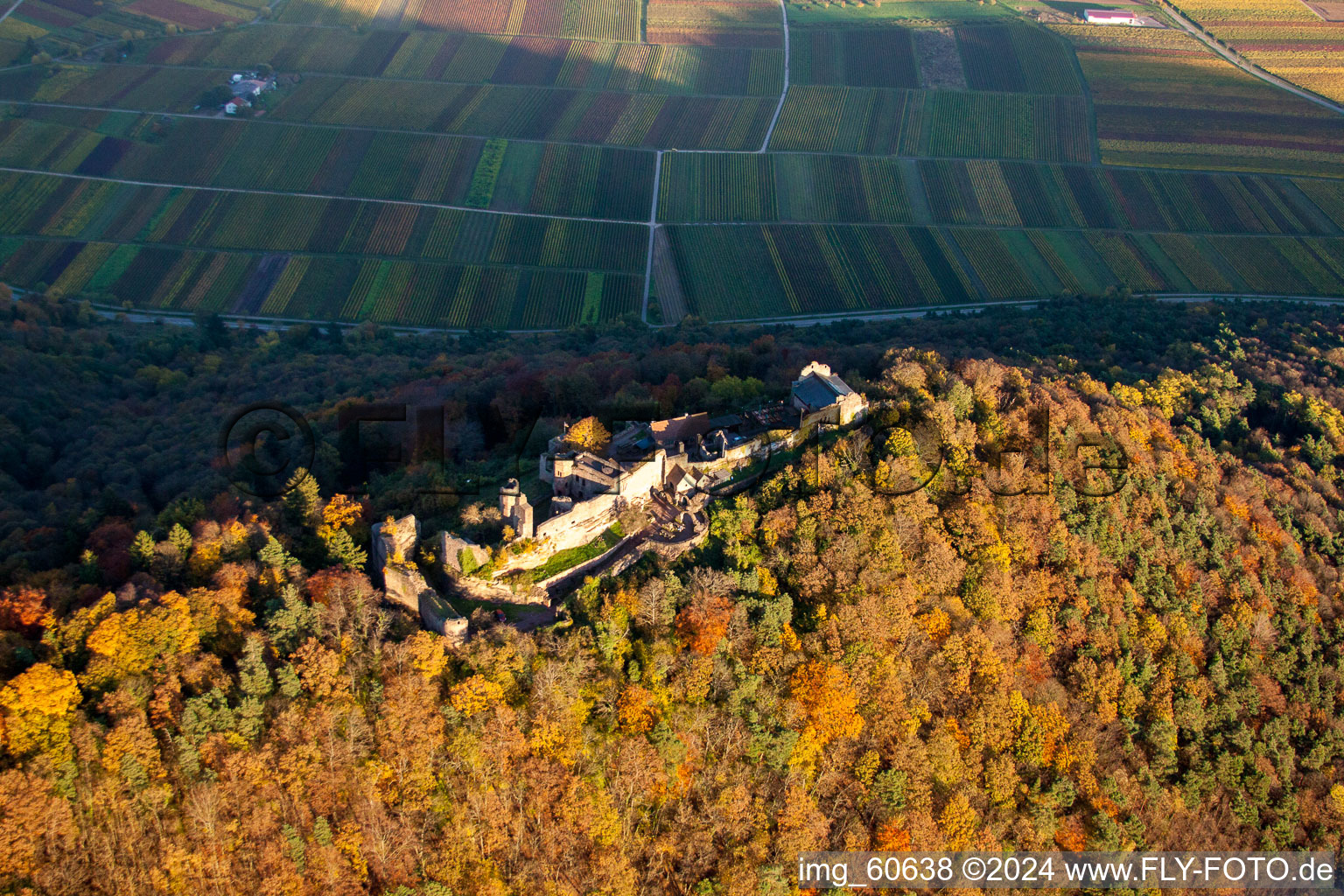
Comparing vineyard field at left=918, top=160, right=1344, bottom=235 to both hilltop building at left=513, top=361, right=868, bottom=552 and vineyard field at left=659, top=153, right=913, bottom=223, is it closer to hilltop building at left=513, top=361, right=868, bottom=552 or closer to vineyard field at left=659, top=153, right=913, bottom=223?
vineyard field at left=659, top=153, right=913, bottom=223

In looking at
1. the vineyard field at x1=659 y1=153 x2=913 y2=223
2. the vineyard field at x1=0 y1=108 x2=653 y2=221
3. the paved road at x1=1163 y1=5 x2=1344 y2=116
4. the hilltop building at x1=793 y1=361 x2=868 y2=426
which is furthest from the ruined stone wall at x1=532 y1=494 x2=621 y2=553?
the paved road at x1=1163 y1=5 x2=1344 y2=116

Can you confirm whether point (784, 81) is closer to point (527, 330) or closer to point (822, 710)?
point (527, 330)

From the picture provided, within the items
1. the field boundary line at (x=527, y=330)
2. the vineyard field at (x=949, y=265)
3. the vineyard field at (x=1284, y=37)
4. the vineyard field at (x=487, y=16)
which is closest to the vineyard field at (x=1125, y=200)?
the vineyard field at (x=949, y=265)

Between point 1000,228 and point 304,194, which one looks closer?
point 1000,228

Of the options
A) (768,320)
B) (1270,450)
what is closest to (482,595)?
(1270,450)

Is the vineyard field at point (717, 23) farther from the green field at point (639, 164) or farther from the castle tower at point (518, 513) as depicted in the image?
the castle tower at point (518, 513)

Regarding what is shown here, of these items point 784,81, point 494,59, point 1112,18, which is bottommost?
point 494,59

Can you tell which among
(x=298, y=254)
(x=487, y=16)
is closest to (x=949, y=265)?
(x=298, y=254)
